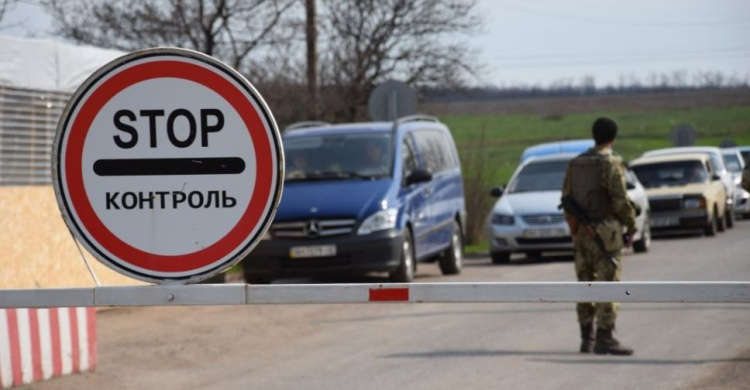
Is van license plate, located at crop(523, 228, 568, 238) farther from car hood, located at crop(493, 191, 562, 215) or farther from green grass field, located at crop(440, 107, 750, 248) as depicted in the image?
green grass field, located at crop(440, 107, 750, 248)

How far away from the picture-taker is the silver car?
20.3 m

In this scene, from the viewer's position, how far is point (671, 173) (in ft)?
91.0

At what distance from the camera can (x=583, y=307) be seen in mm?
9773

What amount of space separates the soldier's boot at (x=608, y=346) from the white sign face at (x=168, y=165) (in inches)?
245

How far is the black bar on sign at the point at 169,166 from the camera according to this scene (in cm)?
375

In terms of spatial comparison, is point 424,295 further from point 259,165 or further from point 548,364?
point 548,364

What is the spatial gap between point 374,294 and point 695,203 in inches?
933

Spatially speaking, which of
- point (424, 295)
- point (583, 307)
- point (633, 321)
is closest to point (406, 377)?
point (583, 307)

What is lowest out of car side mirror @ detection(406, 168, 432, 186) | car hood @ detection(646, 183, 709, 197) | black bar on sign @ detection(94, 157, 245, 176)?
car hood @ detection(646, 183, 709, 197)

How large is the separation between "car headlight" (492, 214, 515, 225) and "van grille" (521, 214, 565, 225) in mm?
208

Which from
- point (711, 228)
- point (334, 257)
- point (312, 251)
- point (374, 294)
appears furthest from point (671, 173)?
point (374, 294)

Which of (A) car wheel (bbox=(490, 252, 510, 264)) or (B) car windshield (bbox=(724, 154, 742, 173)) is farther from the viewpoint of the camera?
(B) car windshield (bbox=(724, 154, 742, 173))

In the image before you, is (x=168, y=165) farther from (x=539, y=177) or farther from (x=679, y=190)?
(x=679, y=190)

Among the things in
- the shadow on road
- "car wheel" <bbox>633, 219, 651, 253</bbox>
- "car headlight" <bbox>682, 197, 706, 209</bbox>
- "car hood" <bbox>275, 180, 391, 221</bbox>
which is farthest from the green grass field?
the shadow on road
